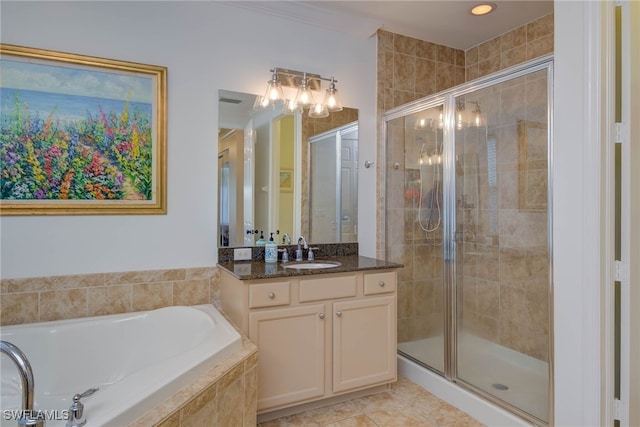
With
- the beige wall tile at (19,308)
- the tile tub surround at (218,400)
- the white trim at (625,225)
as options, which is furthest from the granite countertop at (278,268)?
the white trim at (625,225)

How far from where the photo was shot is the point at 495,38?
10.6ft

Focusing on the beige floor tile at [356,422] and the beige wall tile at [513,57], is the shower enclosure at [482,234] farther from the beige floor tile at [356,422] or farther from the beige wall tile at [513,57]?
the beige wall tile at [513,57]

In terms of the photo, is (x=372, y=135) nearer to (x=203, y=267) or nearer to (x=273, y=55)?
(x=273, y=55)

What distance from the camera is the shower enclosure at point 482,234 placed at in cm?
231

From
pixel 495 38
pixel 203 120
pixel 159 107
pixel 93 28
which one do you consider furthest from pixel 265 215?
pixel 495 38

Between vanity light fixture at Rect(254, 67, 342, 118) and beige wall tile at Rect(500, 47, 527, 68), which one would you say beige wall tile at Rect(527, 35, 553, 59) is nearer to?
beige wall tile at Rect(500, 47, 527, 68)

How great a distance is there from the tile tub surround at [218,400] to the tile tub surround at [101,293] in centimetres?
73

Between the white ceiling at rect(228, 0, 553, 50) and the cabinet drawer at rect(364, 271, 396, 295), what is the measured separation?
183cm

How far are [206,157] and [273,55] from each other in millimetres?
873

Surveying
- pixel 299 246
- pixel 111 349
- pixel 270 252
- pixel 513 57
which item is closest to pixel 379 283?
pixel 299 246

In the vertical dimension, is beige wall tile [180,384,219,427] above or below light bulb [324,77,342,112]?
below

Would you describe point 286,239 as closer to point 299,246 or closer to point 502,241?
point 299,246

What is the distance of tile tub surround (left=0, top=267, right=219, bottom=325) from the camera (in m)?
2.09

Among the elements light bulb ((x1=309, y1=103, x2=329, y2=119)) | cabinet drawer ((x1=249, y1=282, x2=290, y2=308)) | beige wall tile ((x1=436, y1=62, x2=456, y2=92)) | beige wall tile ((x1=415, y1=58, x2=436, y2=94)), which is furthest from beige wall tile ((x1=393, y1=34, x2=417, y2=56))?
cabinet drawer ((x1=249, y1=282, x2=290, y2=308))
